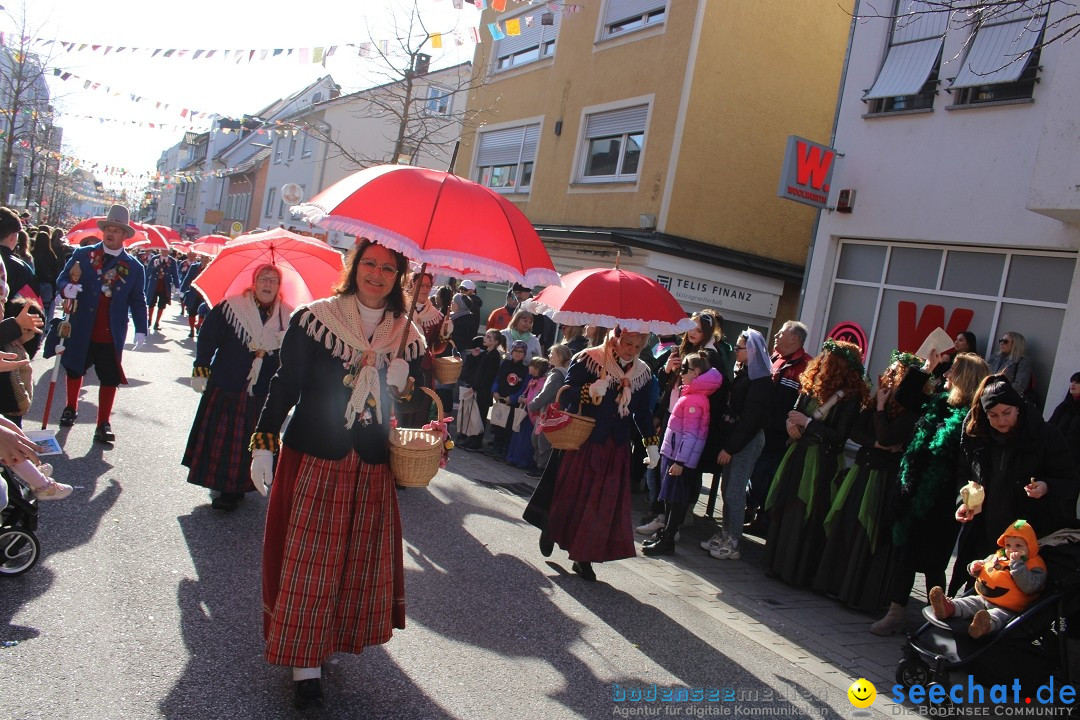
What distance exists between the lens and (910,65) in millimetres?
11047

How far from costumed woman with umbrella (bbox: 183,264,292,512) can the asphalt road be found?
295mm

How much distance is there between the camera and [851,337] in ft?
38.4

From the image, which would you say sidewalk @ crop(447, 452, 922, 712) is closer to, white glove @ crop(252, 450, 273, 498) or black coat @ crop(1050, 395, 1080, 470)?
black coat @ crop(1050, 395, 1080, 470)

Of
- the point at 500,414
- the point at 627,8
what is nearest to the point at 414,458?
the point at 500,414

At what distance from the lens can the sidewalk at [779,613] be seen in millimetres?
5148

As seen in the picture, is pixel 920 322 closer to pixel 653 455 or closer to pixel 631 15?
pixel 653 455

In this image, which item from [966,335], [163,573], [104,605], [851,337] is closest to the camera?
[104,605]

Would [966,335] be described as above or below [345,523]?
above

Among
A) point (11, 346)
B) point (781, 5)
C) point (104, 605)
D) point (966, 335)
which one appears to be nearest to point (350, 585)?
point (104, 605)

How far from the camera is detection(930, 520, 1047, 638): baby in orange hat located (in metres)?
4.42

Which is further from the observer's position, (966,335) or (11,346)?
(966,335)

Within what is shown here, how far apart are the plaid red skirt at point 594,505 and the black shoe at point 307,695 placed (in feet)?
8.77

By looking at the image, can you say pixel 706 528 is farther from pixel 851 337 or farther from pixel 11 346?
pixel 11 346

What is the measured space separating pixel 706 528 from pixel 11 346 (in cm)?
609
